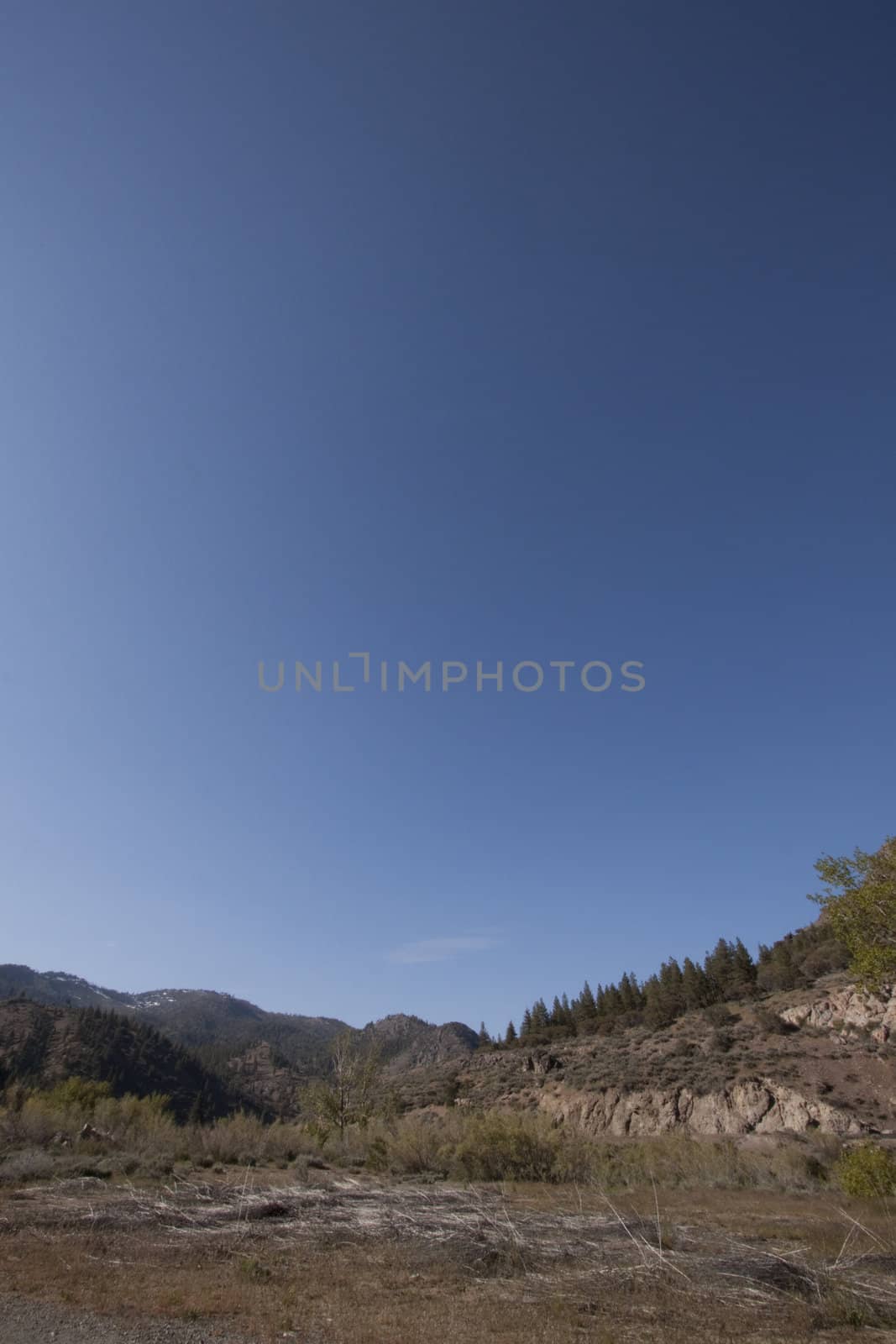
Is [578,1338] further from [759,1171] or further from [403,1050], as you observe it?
[403,1050]

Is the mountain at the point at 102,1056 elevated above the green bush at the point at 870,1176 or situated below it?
below

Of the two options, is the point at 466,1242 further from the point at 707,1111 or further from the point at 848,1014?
the point at 848,1014

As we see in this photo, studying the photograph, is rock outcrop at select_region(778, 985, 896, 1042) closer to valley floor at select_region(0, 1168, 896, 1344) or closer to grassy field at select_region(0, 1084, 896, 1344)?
grassy field at select_region(0, 1084, 896, 1344)

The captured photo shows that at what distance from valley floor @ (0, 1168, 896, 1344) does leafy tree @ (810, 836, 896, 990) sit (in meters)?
4.68

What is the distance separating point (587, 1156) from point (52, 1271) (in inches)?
841

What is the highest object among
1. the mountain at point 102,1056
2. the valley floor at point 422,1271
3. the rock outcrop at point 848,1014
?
the rock outcrop at point 848,1014

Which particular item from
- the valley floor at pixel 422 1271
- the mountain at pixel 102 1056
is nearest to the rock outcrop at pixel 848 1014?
the valley floor at pixel 422 1271

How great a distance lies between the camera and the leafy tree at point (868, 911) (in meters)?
13.0

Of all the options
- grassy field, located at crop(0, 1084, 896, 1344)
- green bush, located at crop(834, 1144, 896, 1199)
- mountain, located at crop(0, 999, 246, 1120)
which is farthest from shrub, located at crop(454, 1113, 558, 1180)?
mountain, located at crop(0, 999, 246, 1120)

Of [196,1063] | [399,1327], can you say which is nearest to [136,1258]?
[399,1327]

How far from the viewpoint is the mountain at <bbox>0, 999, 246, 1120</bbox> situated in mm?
103875

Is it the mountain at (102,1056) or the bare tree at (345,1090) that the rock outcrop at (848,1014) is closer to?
the bare tree at (345,1090)

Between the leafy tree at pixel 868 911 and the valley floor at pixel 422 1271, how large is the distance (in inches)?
184

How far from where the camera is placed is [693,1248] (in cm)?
1155
